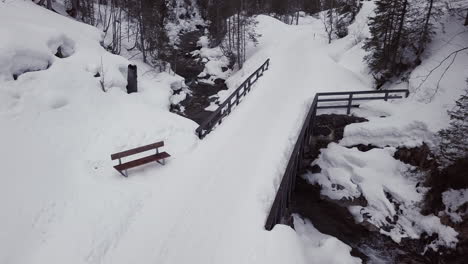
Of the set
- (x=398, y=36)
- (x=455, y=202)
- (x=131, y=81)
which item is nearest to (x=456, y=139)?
(x=455, y=202)

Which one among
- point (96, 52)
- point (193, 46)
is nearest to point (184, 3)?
point (193, 46)

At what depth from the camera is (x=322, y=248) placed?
351 inches

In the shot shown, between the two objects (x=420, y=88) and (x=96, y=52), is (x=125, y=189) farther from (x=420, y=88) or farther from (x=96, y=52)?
(x=420, y=88)

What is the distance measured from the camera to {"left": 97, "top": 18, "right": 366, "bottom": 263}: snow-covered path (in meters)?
6.80

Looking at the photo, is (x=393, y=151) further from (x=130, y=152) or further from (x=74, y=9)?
(x=74, y=9)

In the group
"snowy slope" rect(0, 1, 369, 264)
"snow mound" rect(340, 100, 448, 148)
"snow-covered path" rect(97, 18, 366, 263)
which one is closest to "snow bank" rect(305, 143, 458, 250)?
"snow mound" rect(340, 100, 448, 148)

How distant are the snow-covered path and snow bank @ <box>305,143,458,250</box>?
2904 millimetres

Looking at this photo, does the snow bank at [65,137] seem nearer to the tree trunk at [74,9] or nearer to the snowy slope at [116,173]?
the snowy slope at [116,173]

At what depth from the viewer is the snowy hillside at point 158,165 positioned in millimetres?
7016

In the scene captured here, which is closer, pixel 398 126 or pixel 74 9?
pixel 398 126

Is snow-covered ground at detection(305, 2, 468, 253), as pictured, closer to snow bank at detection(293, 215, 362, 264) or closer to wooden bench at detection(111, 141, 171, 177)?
snow bank at detection(293, 215, 362, 264)

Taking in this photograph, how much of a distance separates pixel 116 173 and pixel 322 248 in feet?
24.3

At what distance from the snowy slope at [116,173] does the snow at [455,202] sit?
3925 millimetres

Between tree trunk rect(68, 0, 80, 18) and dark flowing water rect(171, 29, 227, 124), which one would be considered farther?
tree trunk rect(68, 0, 80, 18)
